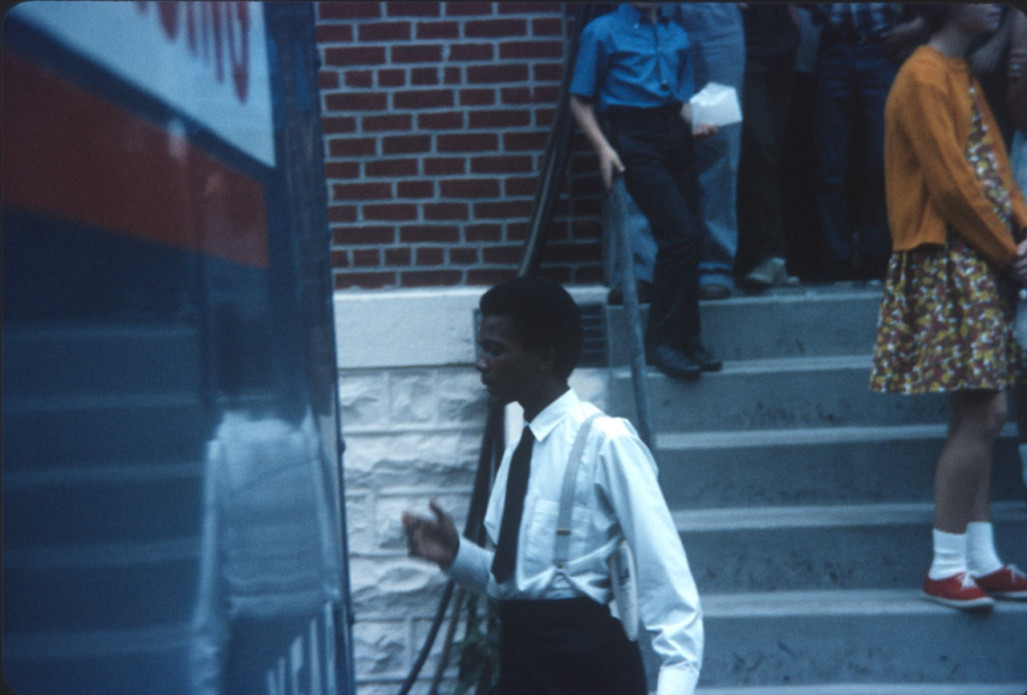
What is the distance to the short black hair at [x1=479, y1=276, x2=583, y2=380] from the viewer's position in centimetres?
205

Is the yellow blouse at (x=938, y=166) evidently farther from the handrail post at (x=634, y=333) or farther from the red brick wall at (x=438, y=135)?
the red brick wall at (x=438, y=135)

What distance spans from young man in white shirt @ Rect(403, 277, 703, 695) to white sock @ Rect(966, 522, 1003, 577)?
6.66ft

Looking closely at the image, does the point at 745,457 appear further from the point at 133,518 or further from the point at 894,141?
the point at 133,518

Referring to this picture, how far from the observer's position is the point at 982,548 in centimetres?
360

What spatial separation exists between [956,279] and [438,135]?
7.24ft

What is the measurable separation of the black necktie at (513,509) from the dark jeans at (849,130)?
3632mm

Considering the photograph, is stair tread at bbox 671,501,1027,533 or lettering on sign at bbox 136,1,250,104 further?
stair tread at bbox 671,501,1027,533

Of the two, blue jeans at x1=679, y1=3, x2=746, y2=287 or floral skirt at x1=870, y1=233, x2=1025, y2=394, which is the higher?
blue jeans at x1=679, y1=3, x2=746, y2=287

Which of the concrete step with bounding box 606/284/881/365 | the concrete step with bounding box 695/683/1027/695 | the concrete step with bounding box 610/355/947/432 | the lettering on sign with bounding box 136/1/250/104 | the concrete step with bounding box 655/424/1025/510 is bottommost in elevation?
the concrete step with bounding box 695/683/1027/695

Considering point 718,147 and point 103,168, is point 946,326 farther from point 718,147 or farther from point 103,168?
point 103,168

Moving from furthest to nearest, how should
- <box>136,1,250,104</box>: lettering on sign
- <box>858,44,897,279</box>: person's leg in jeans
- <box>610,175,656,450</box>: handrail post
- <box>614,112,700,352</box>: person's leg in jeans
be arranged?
<box>858,44,897,279</box>: person's leg in jeans
<box>614,112,700,352</box>: person's leg in jeans
<box>610,175,656,450</box>: handrail post
<box>136,1,250,104</box>: lettering on sign

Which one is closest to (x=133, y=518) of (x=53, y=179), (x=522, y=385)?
(x=53, y=179)

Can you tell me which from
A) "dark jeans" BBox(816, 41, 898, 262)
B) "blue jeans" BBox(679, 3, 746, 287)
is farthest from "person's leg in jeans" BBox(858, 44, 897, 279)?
"blue jeans" BBox(679, 3, 746, 287)

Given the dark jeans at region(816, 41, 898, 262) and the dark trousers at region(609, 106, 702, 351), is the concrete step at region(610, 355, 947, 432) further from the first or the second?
the dark jeans at region(816, 41, 898, 262)
